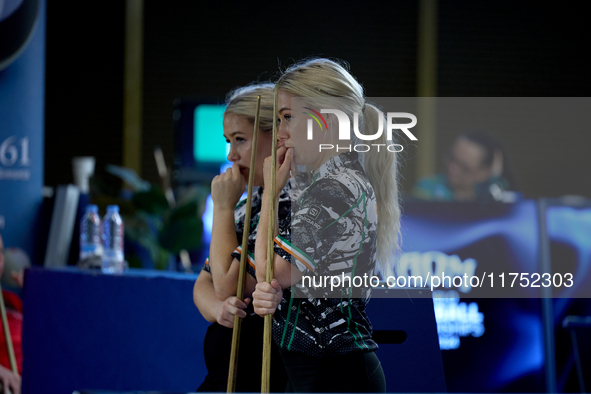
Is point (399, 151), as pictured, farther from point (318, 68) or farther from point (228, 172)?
point (228, 172)

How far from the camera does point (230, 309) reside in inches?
46.9

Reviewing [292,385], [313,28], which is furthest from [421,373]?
[313,28]

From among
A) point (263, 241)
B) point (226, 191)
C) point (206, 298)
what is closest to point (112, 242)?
point (206, 298)

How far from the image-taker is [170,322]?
7.13 feet

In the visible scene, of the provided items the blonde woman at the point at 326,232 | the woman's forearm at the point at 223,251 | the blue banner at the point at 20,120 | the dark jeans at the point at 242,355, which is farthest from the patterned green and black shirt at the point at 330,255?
the blue banner at the point at 20,120

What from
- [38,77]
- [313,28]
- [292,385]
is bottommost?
[292,385]

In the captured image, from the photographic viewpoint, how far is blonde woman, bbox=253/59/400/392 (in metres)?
1.02

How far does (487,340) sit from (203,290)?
1478 mm

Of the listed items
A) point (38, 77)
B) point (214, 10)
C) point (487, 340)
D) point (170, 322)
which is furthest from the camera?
point (214, 10)

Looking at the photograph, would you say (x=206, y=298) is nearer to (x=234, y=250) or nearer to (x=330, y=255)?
(x=234, y=250)

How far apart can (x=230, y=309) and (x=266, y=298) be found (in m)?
0.22

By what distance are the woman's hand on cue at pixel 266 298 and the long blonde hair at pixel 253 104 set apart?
0.54 metres

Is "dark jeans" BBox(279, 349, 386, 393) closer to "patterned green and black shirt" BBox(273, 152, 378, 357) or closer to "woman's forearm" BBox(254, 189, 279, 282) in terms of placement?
"patterned green and black shirt" BBox(273, 152, 378, 357)

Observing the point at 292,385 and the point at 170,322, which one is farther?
the point at 170,322
